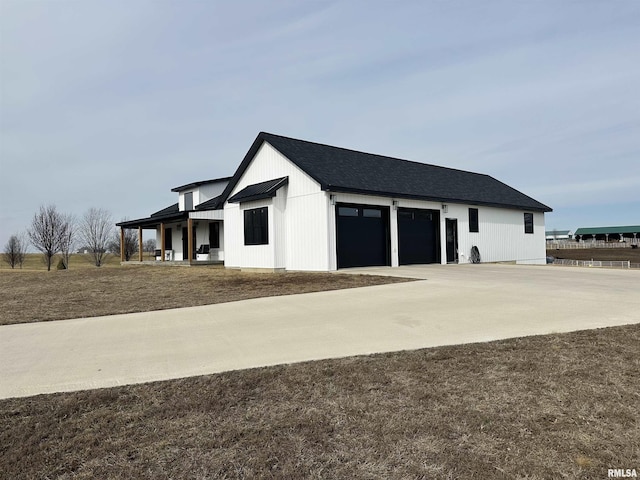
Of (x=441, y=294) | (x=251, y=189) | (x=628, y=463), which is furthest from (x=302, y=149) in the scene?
(x=628, y=463)

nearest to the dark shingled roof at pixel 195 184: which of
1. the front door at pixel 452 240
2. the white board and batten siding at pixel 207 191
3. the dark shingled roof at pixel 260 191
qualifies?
the white board and batten siding at pixel 207 191

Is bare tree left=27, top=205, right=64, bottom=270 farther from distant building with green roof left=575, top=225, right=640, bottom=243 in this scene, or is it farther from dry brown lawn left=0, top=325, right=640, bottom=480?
distant building with green roof left=575, top=225, right=640, bottom=243

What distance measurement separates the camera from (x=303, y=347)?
6.29 metres

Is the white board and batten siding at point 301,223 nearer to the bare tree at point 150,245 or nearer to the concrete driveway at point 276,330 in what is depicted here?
the concrete driveway at point 276,330

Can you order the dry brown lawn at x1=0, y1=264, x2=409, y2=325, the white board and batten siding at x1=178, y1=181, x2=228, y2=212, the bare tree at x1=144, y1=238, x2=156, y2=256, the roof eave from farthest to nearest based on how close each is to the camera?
the bare tree at x1=144, y1=238, x2=156, y2=256
the white board and batten siding at x1=178, y1=181, x2=228, y2=212
the roof eave
the dry brown lawn at x1=0, y1=264, x2=409, y2=325

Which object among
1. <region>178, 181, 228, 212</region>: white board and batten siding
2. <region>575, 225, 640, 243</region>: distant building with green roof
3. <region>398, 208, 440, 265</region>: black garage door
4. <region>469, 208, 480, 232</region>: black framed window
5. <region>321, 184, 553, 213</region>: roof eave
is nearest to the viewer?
<region>321, 184, 553, 213</region>: roof eave

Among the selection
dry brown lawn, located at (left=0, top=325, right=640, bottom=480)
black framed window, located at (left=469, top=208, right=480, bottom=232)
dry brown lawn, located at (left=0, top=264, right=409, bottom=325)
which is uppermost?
black framed window, located at (left=469, top=208, right=480, bottom=232)

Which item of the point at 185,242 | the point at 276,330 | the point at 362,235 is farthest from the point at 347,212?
the point at 185,242

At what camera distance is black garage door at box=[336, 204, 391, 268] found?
1844 centimetres

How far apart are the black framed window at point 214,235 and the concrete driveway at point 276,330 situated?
1719cm

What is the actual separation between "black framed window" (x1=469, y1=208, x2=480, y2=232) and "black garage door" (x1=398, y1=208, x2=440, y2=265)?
117 inches

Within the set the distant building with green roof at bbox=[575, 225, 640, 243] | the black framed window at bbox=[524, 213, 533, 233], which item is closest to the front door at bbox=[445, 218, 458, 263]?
the black framed window at bbox=[524, 213, 533, 233]

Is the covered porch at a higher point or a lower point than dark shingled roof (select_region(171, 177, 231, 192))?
lower

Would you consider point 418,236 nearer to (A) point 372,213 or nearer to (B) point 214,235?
(A) point 372,213
